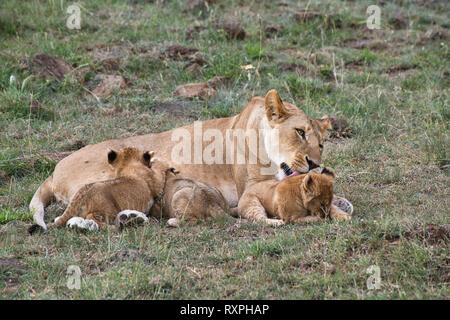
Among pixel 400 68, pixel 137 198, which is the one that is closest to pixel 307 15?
pixel 400 68

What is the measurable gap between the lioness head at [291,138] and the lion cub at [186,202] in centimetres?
71

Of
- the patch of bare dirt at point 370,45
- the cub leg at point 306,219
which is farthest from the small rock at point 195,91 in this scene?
the cub leg at point 306,219

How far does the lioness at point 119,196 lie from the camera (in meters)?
5.74

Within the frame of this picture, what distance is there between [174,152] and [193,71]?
145 inches

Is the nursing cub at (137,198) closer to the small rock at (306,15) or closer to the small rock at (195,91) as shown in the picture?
the small rock at (195,91)

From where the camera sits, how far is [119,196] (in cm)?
589

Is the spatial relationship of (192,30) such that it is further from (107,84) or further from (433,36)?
(433,36)

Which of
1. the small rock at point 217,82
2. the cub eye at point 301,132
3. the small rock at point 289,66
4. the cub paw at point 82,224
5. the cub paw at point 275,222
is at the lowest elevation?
the small rock at point 217,82

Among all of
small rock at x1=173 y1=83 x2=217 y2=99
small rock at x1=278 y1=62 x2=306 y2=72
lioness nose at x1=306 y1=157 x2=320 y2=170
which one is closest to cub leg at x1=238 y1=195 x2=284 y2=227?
lioness nose at x1=306 y1=157 x2=320 y2=170

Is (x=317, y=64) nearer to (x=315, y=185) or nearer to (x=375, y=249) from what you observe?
(x=315, y=185)

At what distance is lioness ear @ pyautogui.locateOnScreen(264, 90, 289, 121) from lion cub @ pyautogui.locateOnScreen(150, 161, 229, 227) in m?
0.93
